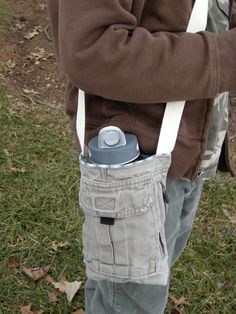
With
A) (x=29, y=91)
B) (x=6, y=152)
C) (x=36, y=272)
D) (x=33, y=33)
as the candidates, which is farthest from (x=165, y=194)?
(x=33, y=33)

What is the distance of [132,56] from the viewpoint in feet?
4.14

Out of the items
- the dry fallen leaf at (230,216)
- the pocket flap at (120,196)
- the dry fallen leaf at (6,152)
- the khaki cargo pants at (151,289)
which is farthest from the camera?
the dry fallen leaf at (6,152)

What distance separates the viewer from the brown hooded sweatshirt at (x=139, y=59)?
124cm

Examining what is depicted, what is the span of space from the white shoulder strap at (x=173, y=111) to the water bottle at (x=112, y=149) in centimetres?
9

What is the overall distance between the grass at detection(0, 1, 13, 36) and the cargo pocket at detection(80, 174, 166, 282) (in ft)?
13.7

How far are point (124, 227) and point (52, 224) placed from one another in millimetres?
1688

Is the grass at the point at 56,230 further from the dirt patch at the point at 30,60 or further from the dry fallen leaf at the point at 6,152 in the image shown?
the dirt patch at the point at 30,60

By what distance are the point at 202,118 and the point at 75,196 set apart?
1.84 m

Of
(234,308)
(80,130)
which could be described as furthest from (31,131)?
(80,130)

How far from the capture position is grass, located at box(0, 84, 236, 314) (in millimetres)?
2629

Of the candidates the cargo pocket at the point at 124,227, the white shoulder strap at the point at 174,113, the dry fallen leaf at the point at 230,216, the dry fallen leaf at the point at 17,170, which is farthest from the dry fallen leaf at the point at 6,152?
the white shoulder strap at the point at 174,113

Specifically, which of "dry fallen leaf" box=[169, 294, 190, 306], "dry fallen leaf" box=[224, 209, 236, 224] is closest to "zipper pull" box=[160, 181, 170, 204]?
"dry fallen leaf" box=[169, 294, 190, 306]

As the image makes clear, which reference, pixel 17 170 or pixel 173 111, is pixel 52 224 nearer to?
pixel 17 170

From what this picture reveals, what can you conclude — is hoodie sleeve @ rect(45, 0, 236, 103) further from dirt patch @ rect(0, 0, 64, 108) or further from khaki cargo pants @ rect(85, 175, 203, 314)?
dirt patch @ rect(0, 0, 64, 108)
